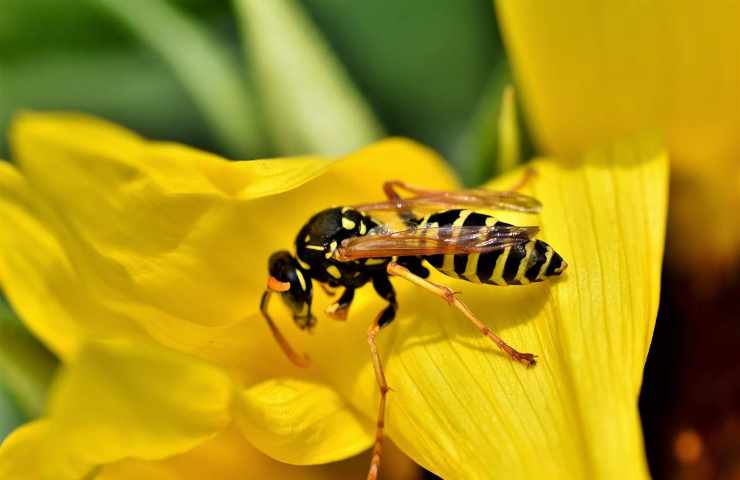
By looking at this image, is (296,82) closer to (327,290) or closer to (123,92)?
(327,290)

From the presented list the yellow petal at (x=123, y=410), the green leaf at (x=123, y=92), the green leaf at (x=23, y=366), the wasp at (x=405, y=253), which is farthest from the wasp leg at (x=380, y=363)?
the green leaf at (x=123, y=92)

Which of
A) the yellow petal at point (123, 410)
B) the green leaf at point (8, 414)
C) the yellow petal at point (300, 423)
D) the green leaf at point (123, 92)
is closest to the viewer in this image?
the yellow petal at point (123, 410)

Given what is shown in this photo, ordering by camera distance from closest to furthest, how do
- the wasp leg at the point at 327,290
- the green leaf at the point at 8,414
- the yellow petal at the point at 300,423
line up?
the yellow petal at the point at 300,423
the green leaf at the point at 8,414
the wasp leg at the point at 327,290

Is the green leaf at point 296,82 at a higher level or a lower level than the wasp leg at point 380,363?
higher

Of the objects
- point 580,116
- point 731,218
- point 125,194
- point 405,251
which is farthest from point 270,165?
point 731,218

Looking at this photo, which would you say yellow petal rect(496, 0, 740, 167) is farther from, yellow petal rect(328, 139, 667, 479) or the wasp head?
the wasp head

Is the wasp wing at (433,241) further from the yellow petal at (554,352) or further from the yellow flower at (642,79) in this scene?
the yellow flower at (642,79)

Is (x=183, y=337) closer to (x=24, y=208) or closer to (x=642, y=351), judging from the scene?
(x=24, y=208)
